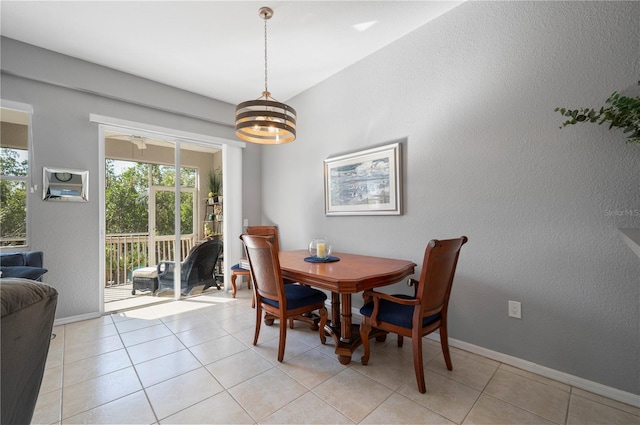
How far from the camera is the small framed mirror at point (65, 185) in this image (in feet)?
9.03

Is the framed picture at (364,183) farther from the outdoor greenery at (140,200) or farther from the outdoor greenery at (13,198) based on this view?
the outdoor greenery at (13,198)

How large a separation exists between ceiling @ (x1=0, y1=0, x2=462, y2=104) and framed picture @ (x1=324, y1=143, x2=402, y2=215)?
1.11 metres

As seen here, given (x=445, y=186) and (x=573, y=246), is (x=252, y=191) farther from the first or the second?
(x=573, y=246)

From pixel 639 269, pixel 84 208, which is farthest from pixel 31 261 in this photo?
pixel 639 269

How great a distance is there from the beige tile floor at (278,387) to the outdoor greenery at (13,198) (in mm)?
1165

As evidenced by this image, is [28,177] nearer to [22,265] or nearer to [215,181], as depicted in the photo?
[22,265]

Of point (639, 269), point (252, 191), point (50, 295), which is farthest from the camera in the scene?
point (252, 191)

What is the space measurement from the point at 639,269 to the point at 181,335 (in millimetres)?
3406

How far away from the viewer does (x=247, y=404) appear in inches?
63.1

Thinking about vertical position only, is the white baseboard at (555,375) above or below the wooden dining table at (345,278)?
below

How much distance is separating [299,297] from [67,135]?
9.99 feet

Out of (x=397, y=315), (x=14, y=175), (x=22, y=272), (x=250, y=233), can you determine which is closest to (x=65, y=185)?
(x=14, y=175)

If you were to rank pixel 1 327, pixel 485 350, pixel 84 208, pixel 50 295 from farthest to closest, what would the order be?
pixel 84 208 < pixel 485 350 < pixel 50 295 < pixel 1 327

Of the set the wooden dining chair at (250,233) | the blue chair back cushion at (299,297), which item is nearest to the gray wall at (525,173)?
the blue chair back cushion at (299,297)
